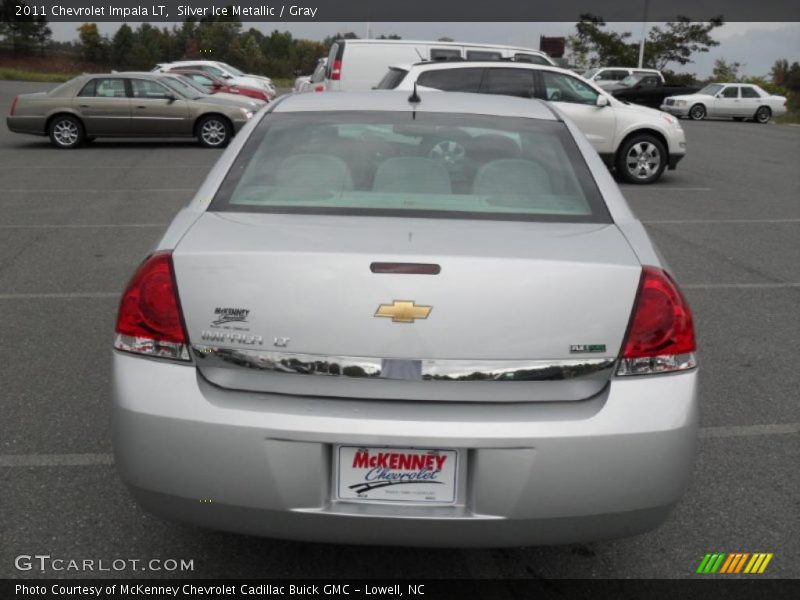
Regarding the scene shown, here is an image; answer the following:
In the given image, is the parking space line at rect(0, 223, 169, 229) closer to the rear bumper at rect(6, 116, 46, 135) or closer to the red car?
the rear bumper at rect(6, 116, 46, 135)

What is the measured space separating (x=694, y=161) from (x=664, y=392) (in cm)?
1599

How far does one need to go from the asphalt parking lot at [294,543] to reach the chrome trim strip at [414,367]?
852 mm

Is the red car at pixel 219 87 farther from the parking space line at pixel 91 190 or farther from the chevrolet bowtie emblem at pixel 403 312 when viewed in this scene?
the chevrolet bowtie emblem at pixel 403 312

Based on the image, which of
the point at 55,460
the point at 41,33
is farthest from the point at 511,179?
the point at 41,33

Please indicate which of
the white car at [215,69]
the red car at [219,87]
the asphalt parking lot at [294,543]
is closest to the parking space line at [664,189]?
the asphalt parking lot at [294,543]

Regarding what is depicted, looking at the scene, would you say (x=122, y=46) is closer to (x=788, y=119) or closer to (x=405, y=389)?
(x=788, y=119)

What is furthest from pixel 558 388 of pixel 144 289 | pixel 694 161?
pixel 694 161

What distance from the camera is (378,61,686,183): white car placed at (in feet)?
44.3

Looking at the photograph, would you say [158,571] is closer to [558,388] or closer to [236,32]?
[558,388]

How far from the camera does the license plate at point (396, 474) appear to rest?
8.39ft

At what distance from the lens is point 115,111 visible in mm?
18062

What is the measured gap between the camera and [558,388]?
265cm

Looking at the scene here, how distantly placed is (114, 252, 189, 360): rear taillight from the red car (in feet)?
67.1

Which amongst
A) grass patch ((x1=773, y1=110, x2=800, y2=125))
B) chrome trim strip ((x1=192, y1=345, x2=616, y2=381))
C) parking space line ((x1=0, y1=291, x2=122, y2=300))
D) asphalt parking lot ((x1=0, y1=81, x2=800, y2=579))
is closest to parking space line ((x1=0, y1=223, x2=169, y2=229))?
asphalt parking lot ((x1=0, y1=81, x2=800, y2=579))
